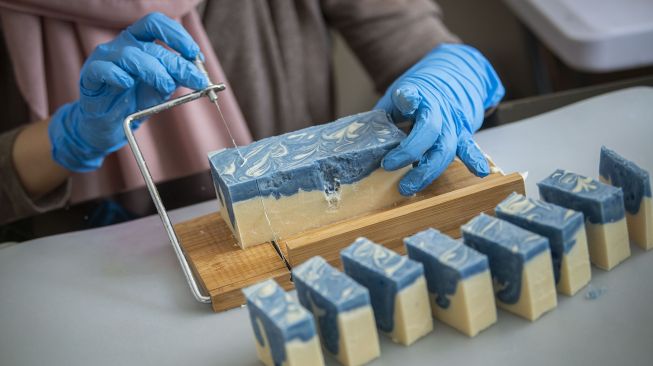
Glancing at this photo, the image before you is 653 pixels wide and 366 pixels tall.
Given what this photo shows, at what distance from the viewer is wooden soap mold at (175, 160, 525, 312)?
1225 mm

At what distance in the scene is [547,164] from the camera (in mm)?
1486

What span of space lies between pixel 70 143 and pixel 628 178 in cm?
113

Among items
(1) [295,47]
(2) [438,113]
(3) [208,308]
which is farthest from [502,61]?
(3) [208,308]

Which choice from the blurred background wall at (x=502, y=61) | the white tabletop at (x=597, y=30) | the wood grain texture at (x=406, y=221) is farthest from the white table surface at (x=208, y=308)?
the blurred background wall at (x=502, y=61)

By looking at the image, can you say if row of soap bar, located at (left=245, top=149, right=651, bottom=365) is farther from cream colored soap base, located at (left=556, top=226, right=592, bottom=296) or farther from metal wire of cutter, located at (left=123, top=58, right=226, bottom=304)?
metal wire of cutter, located at (left=123, top=58, right=226, bottom=304)

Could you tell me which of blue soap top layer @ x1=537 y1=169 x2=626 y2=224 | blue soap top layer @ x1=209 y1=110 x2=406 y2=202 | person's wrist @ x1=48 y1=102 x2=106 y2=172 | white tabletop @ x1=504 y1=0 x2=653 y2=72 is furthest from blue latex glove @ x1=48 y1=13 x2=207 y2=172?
white tabletop @ x1=504 y1=0 x2=653 y2=72

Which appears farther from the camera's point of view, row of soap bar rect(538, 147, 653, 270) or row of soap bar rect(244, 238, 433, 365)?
row of soap bar rect(538, 147, 653, 270)

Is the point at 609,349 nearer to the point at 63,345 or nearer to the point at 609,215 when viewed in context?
the point at 609,215

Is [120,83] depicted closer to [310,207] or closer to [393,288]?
[310,207]

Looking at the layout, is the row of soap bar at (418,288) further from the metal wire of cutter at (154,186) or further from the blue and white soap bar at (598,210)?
the metal wire of cutter at (154,186)

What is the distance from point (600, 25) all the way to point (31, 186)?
1570mm

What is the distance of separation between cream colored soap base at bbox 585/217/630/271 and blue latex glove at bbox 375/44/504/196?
0.27m

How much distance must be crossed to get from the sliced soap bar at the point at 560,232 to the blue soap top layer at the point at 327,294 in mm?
274

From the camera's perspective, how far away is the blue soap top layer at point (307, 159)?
1.26 m
